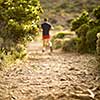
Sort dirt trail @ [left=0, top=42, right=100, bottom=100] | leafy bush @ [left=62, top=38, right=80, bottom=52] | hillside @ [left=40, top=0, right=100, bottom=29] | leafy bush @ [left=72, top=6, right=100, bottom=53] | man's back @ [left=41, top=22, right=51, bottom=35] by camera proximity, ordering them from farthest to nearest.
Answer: hillside @ [left=40, top=0, right=100, bottom=29] → man's back @ [left=41, top=22, right=51, bottom=35] → leafy bush @ [left=62, top=38, right=80, bottom=52] → leafy bush @ [left=72, top=6, right=100, bottom=53] → dirt trail @ [left=0, top=42, right=100, bottom=100]

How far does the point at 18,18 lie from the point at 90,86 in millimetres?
5387

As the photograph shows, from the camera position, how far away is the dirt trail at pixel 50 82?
743cm

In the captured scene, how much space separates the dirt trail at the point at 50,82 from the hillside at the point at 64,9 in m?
22.6

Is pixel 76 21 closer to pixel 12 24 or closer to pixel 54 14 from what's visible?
pixel 12 24

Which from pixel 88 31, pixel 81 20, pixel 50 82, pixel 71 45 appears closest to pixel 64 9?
pixel 81 20

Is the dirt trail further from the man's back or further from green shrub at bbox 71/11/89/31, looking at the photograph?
→ the man's back

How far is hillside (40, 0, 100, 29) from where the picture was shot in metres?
36.6

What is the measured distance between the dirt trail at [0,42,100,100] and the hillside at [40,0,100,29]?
888 inches

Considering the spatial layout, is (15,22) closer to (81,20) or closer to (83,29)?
(83,29)

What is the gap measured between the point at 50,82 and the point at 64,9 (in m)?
34.2

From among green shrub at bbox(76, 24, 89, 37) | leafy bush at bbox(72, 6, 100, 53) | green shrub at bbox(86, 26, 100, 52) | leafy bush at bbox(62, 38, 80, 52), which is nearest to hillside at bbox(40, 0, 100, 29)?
leafy bush at bbox(62, 38, 80, 52)

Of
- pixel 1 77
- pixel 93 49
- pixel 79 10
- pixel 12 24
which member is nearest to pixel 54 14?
pixel 79 10

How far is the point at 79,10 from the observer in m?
40.3

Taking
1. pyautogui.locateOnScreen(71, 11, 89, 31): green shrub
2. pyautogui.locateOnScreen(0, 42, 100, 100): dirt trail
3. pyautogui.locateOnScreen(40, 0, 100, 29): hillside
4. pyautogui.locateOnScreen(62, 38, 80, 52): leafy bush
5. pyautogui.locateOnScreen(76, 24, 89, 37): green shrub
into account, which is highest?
pyautogui.locateOnScreen(40, 0, 100, 29): hillside
